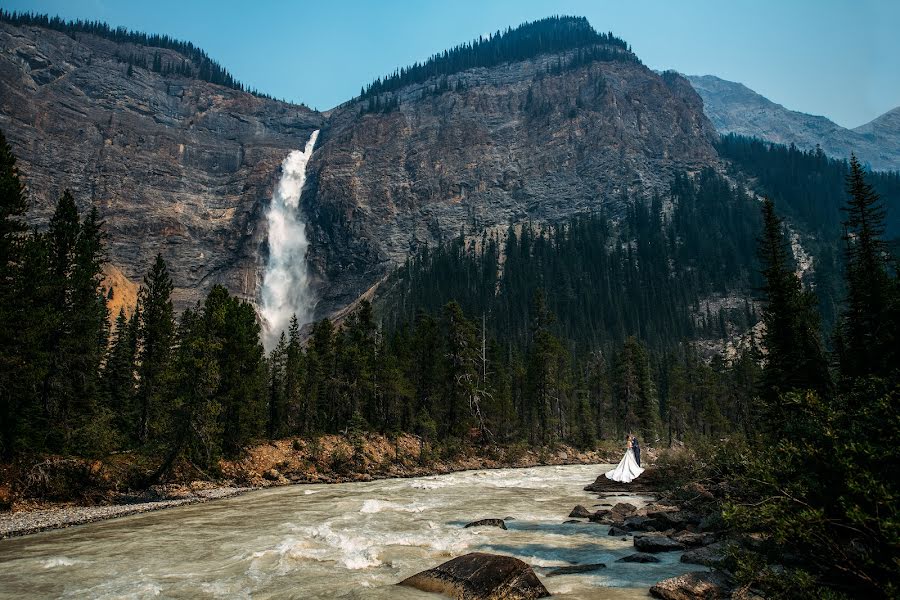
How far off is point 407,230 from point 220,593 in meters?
188

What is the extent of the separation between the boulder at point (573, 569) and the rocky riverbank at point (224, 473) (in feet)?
61.7

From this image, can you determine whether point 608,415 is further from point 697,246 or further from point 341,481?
point 697,246

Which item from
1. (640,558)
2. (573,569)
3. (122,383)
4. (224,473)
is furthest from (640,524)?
(122,383)

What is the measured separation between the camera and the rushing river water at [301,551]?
39.8ft

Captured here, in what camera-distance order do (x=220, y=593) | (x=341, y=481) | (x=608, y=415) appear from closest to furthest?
(x=220, y=593) → (x=341, y=481) → (x=608, y=415)

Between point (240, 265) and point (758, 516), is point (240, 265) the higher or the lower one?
the higher one

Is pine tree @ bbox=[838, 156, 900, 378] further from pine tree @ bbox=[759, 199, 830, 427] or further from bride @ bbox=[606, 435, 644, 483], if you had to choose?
bride @ bbox=[606, 435, 644, 483]

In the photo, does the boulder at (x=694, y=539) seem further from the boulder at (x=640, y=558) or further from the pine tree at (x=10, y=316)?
the pine tree at (x=10, y=316)

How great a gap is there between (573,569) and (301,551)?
8423 millimetres

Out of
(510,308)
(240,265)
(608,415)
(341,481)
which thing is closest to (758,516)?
(341,481)

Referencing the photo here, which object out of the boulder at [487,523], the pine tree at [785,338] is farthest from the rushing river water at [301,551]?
the pine tree at [785,338]

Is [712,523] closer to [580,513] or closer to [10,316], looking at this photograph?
[580,513]

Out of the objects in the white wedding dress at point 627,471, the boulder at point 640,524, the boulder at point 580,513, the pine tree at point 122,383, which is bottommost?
the white wedding dress at point 627,471

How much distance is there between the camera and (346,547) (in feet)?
53.6
